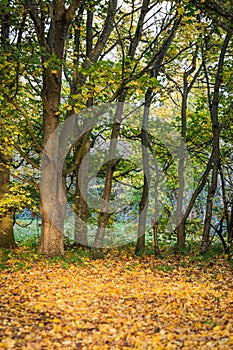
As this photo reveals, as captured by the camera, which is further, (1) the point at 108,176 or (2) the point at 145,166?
(2) the point at 145,166

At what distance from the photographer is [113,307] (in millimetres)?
6410

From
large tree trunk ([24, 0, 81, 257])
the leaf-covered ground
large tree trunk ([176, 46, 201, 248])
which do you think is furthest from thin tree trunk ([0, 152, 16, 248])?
large tree trunk ([176, 46, 201, 248])

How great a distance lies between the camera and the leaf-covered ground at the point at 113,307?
501 cm

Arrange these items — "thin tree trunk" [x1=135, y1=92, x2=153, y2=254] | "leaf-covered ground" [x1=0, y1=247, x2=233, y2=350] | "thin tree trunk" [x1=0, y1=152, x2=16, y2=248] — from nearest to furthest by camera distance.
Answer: "leaf-covered ground" [x1=0, y1=247, x2=233, y2=350], "thin tree trunk" [x1=135, y1=92, x2=153, y2=254], "thin tree trunk" [x1=0, y1=152, x2=16, y2=248]

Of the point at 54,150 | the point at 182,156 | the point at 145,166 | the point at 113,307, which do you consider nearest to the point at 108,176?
the point at 145,166

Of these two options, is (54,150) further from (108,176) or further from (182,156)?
(182,156)

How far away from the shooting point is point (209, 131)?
13.7 metres

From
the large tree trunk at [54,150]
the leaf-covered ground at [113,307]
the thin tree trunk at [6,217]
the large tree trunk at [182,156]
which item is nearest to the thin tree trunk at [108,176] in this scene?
the large tree trunk at [54,150]

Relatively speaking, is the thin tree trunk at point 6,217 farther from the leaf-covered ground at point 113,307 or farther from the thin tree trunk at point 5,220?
the leaf-covered ground at point 113,307

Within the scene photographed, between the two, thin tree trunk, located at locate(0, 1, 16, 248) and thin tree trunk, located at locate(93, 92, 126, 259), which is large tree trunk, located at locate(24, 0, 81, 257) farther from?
thin tree trunk, located at locate(0, 1, 16, 248)

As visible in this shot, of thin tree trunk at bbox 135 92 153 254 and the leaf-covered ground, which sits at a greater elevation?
thin tree trunk at bbox 135 92 153 254

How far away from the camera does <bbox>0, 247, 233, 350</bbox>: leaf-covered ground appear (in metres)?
5.01

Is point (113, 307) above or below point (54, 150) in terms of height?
below

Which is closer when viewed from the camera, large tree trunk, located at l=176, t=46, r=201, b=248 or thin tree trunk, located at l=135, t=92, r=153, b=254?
thin tree trunk, located at l=135, t=92, r=153, b=254
